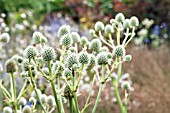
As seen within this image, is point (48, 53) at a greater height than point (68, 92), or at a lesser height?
greater

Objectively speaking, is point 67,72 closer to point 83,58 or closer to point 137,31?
point 83,58

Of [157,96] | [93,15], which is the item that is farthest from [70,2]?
[157,96]

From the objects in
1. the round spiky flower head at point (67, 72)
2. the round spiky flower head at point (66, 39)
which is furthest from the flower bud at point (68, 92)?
the round spiky flower head at point (66, 39)

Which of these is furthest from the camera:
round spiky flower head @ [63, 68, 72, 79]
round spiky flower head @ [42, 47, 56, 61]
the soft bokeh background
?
the soft bokeh background

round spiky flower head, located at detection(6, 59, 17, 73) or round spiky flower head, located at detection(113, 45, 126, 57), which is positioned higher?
round spiky flower head, located at detection(113, 45, 126, 57)

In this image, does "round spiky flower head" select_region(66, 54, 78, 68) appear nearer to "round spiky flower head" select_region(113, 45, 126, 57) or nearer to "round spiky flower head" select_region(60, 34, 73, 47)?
"round spiky flower head" select_region(60, 34, 73, 47)

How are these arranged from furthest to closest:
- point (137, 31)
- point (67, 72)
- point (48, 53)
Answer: point (137, 31) < point (67, 72) < point (48, 53)

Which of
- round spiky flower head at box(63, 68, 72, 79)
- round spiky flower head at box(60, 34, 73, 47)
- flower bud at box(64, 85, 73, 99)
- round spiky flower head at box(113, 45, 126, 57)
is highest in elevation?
round spiky flower head at box(60, 34, 73, 47)

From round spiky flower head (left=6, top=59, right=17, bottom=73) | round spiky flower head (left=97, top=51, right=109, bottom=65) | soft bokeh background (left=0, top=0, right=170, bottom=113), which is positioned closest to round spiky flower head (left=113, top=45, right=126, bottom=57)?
round spiky flower head (left=97, top=51, right=109, bottom=65)

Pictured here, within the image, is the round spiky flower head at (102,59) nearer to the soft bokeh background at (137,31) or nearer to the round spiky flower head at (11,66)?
the round spiky flower head at (11,66)

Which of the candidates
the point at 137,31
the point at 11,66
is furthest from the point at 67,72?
the point at 137,31
